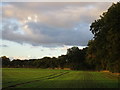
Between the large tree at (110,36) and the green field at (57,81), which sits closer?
the green field at (57,81)

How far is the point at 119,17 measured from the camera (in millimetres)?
60125

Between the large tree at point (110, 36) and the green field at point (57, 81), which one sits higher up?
the large tree at point (110, 36)

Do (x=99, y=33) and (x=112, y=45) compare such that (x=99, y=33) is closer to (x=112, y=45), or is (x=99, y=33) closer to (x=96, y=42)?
(x=96, y=42)

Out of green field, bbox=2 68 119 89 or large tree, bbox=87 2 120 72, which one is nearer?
green field, bbox=2 68 119 89

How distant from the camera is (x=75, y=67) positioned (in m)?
180

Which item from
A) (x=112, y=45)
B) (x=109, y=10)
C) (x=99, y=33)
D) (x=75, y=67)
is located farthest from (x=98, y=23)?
(x=75, y=67)

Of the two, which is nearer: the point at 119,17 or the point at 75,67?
the point at 119,17

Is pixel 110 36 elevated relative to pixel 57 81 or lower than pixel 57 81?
elevated

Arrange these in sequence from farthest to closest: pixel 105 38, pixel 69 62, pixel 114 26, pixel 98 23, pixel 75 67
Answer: pixel 69 62 → pixel 75 67 → pixel 98 23 → pixel 105 38 → pixel 114 26

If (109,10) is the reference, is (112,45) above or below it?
below

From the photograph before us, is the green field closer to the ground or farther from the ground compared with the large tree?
closer to the ground

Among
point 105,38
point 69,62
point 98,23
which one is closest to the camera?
point 105,38

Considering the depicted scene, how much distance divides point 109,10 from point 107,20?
8.75ft

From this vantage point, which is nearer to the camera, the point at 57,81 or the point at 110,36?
the point at 57,81
